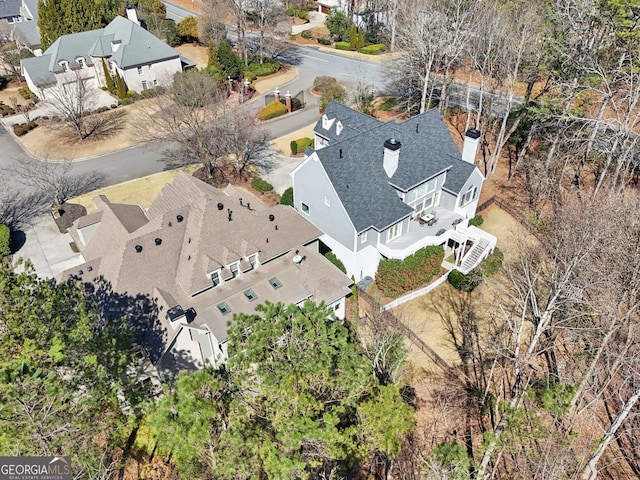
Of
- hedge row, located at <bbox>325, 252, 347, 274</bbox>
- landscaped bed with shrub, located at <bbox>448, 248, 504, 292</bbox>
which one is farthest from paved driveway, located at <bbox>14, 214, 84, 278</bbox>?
landscaped bed with shrub, located at <bbox>448, 248, 504, 292</bbox>

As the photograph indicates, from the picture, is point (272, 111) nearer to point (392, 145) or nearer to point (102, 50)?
point (102, 50)

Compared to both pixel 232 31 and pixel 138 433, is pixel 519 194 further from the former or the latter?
pixel 232 31

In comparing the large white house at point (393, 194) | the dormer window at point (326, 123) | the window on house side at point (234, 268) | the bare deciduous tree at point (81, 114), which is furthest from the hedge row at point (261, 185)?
the bare deciduous tree at point (81, 114)

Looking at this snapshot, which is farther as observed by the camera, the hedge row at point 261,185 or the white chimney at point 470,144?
the hedge row at point 261,185

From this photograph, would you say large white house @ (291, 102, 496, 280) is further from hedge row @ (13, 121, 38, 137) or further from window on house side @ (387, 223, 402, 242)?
hedge row @ (13, 121, 38, 137)

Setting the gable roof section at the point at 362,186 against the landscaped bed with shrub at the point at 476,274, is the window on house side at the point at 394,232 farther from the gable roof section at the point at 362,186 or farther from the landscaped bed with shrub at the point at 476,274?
the landscaped bed with shrub at the point at 476,274

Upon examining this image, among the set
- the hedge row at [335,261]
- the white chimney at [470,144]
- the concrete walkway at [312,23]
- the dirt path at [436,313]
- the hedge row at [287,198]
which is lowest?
the dirt path at [436,313]
